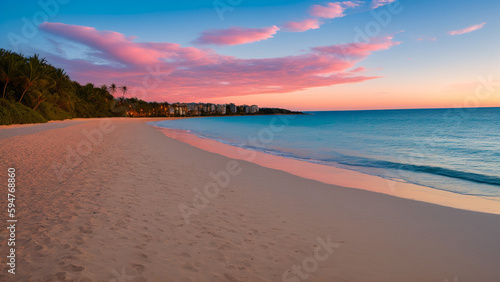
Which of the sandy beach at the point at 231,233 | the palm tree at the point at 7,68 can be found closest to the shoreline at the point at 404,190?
the sandy beach at the point at 231,233

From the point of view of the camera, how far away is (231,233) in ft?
17.0

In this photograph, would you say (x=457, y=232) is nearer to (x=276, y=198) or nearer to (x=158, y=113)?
(x=276, y=198)

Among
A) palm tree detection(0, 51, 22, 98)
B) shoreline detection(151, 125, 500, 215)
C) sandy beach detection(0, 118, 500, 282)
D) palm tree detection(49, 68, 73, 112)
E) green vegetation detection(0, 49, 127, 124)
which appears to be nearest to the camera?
sandy beach detection(0, 118, 500, 282)

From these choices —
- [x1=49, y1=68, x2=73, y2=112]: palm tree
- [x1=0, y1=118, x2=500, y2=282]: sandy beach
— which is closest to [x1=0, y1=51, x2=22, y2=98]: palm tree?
[x1=49, y1=68, x2=73, y2=112]: palm tree

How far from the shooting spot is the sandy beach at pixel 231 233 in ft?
13.0

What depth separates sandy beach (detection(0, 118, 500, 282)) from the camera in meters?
3.96

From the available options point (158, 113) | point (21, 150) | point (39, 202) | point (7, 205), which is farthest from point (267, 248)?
point (158, 113)

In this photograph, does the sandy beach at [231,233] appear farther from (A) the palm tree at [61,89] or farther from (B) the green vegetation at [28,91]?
(A) the palm tree at [61,89]

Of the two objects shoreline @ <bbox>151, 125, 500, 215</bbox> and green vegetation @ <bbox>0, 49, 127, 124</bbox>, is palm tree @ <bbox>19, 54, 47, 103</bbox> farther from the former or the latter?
shoreline @ <bbox>151, 125, 500, 215</bbox>

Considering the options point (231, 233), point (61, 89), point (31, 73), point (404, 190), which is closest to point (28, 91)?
point (31, 73)

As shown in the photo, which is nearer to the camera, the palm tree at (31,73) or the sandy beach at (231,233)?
the sandy beach at (231,233)

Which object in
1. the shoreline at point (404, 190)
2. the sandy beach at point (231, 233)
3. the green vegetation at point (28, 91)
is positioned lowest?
the shoreline at point (404, 190)

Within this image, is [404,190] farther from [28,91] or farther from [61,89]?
[61,89]

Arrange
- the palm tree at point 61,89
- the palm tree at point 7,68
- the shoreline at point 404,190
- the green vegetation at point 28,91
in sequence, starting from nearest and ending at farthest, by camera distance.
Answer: the shoreline at point 404,190
the green vegetation at point 28,91
the palm tree at point 7,68
the palm tree at point 61,89
